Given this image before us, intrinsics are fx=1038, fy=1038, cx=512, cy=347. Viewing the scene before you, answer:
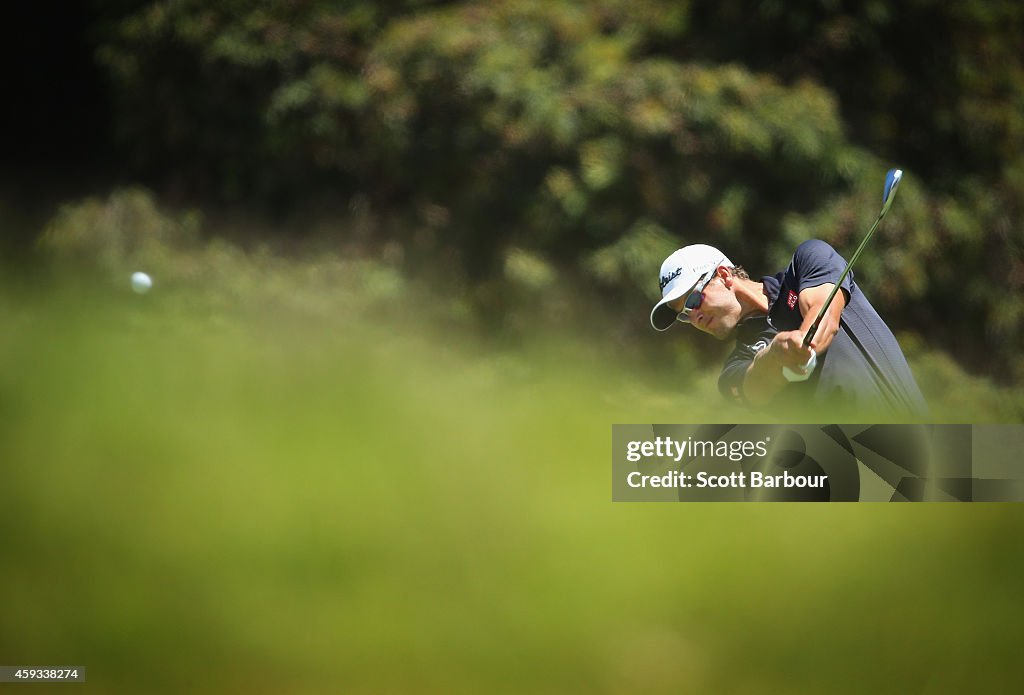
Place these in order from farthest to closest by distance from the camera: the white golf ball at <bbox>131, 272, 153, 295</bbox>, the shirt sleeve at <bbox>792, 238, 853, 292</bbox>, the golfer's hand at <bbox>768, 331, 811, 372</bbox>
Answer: the white golf ball at <bbox>131, 272, 153, 295</bbox> < the shirt sleeve at <bbox>792, 238, 853, 292</bbox> < the golfer's hand at <bbox>768, 331, 811, 372</bbox>

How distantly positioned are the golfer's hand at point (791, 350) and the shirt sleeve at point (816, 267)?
0.15 metres

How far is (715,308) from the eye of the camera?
2512mm

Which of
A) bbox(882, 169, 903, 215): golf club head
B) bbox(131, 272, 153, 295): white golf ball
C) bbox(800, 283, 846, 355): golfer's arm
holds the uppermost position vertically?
bbox(131, 272, 153, 295): white golf ball

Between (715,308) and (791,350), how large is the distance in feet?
0.82

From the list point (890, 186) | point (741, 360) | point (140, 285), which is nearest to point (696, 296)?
point (741, 360)

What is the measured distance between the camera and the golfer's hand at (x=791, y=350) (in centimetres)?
232

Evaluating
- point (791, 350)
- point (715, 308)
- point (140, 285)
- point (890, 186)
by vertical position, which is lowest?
point (791, 350)

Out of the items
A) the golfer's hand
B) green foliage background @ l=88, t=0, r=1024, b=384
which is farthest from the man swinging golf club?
green foliage background @ l=88, t=0, r=1024, b=384

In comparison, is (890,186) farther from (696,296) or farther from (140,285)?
(140,285)

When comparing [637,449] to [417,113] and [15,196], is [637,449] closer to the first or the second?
[417,113]

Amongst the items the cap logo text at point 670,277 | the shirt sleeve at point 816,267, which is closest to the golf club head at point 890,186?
the shirt sleeve at point 816,267

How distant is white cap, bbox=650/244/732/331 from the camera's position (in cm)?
249

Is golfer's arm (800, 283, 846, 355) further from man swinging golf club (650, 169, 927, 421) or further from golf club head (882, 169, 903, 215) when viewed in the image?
golf club head (882, 169, 903, 215)

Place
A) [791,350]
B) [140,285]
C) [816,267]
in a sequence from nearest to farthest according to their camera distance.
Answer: [791,350] → [816,267] → [140,285]
